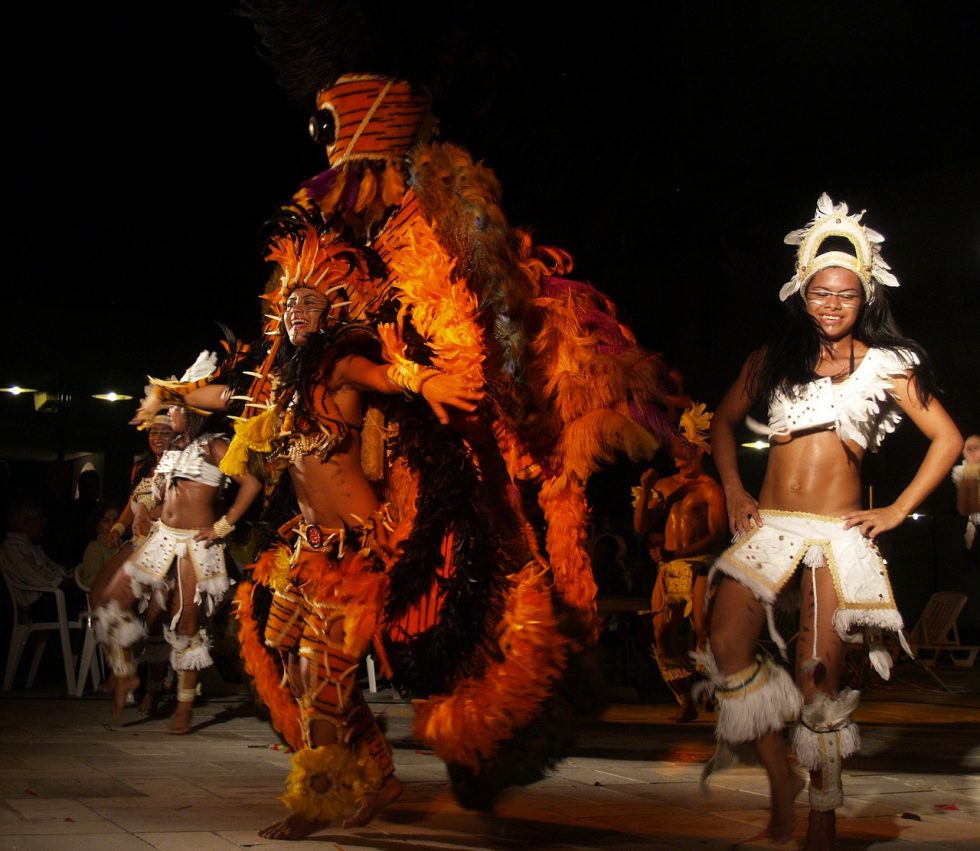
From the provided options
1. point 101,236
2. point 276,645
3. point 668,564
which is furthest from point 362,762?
point 101,236

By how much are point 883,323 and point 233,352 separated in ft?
9.02

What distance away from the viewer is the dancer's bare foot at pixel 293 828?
3.89 metres

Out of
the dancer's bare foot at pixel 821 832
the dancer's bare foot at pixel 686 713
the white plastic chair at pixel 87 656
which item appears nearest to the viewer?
the dancer's bare foot at pixel 821 832

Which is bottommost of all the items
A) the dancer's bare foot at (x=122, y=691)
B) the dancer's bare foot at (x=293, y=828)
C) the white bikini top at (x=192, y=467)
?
the dancer's bare foot at (x=122, y=691)

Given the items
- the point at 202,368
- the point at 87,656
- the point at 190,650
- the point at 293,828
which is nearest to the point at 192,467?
the point at 202,368

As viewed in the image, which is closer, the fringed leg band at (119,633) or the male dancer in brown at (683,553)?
the fringed leg band at (119,633)

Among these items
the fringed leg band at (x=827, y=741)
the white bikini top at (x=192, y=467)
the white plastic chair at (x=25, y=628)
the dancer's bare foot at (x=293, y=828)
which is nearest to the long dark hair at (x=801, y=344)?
the fringed leg band at (x=827, y=741)

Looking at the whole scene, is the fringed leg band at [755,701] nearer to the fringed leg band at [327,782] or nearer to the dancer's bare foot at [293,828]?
the fringed leg band at [327,782]

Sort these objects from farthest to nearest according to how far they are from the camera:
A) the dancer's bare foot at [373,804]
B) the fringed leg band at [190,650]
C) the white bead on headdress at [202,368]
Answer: the fringed leg band at [190,650], the white bead on headdress at [202,368], the dancer's bare foot at [373,804]

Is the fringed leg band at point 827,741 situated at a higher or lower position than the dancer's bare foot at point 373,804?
higher

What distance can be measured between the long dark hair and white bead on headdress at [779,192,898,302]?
0.18 feet

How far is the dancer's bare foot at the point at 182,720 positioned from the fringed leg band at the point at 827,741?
13.9ft

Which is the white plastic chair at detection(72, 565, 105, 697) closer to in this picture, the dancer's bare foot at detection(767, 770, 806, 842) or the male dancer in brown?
the male dancer in brown

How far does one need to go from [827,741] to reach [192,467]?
15.0 ft
